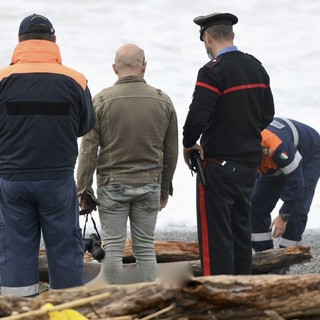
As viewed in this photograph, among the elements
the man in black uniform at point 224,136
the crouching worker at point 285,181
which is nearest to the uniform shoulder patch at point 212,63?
the man in black uniform at point 224,136

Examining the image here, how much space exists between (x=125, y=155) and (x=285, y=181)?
2.25 m

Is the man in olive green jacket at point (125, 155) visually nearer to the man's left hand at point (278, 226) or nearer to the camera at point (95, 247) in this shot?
the camera at point (95, 247)

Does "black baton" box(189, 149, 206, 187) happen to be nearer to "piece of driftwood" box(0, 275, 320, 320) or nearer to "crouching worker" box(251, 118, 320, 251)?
"crouching worker" box(251, 118, 320, 251)

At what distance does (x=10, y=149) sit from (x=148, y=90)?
3.88 ft

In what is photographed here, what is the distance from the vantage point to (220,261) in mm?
6133

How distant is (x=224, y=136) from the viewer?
6.05 m

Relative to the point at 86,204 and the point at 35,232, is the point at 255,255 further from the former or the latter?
the point at 35,232

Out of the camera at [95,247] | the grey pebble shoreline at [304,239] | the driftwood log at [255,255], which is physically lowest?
the grey pebble shoreline at [304,239]

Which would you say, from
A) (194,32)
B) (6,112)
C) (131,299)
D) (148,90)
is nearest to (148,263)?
(148,90)

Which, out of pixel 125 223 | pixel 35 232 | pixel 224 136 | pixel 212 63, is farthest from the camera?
pixel 125 223

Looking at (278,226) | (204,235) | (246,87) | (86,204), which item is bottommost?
(278,226)

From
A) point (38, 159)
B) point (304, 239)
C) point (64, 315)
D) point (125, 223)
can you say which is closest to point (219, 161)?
point (125, 223)

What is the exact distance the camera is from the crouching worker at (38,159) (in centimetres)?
537

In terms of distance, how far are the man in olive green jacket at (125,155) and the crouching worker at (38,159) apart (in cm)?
57
